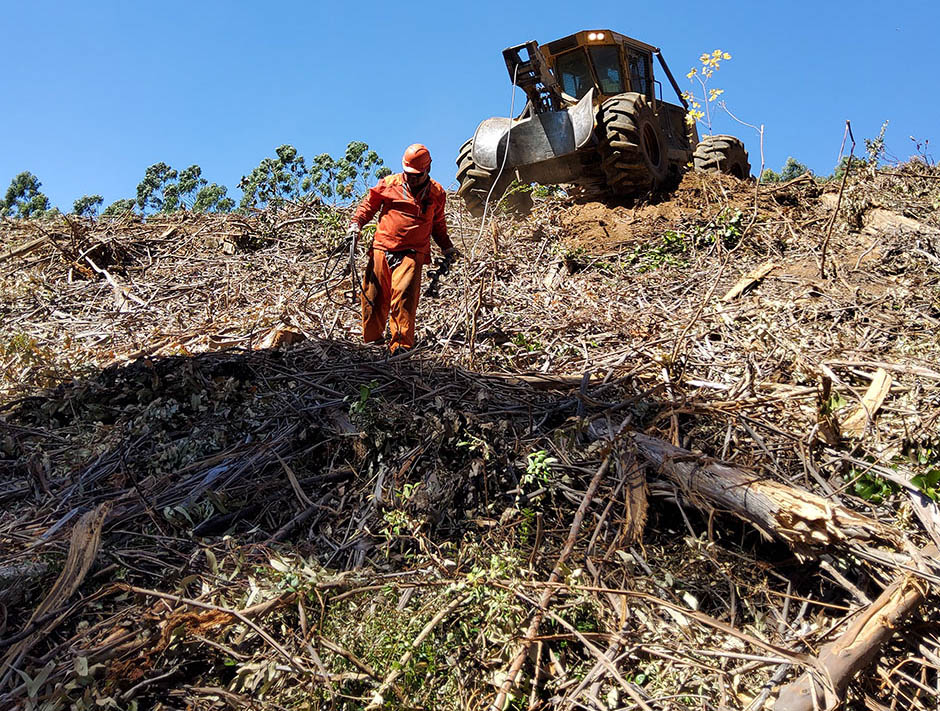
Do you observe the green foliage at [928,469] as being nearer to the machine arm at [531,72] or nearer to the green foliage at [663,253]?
the green foliage at [663,253]

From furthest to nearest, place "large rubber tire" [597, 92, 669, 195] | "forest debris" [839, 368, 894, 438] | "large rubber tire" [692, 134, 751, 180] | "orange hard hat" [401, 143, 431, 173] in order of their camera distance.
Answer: "large rubber tire" [692, 134, 751, 180] → "large rubber tire" [597, 92, 669, 195] → "orange hard hat" [401, 143, 431, 173] → "forest debris" [839, 368, 894, 438]

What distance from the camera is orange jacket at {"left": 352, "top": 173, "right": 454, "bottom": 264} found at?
17.4 ft

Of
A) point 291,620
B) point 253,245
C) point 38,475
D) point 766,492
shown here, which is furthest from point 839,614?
point 253,245

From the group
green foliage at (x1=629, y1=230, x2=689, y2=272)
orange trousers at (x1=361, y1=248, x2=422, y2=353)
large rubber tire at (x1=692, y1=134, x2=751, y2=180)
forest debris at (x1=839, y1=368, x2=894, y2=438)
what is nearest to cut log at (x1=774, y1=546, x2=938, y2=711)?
forest debris at (x1=839, y1=368, x2=894, y2=438)

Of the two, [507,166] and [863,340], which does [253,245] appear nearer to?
[507,166]

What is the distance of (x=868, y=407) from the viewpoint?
364 cm

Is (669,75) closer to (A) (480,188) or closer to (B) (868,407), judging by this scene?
(A) (480,188)

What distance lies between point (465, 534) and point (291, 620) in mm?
836

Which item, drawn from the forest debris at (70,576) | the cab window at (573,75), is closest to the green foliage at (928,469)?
the forest debris at (70,576)

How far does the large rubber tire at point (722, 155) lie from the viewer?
11.0 meters

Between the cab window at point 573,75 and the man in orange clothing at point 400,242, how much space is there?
5.29m

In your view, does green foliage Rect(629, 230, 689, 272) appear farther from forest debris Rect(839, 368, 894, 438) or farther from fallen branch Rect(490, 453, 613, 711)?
fallen branch Rect(490, 453, 613, 711)

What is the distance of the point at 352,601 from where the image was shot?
281 centimetres

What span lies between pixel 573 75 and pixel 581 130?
1837mm
